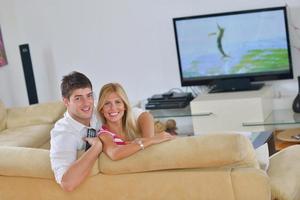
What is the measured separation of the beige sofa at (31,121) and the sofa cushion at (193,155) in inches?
96.4

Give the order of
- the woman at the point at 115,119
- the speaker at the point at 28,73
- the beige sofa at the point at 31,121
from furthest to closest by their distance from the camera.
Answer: the speaker at the point at 28,73, the beige sofa at the point at 31,121, the woman at the point at 115,119

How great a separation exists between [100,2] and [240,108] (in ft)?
6.26

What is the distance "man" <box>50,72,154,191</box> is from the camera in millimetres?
2662

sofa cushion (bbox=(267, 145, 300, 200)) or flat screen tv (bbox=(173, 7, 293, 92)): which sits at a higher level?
flat screen tv (bbox=(173, 7, 293, 92))

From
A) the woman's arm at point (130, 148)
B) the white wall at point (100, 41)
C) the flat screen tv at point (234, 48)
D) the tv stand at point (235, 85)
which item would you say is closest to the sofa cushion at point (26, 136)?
the white wall at point (100, 41)

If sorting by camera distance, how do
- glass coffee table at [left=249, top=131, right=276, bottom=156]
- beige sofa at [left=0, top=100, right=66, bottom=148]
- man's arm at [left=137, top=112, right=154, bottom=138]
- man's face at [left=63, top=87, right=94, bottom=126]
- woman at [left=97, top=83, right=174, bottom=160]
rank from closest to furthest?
woman at [left=97, top=83, right=174, bottom=160] < man's face at [left=63, top=87, right=94, bottom=126] < man's arm at [left=137, top=112, right=154, bottom=138] < glass coffee table at [left=249, top=131, right=276, bottom=156] < beige sofa at [left=0, top=100, right=66, bottom=148]

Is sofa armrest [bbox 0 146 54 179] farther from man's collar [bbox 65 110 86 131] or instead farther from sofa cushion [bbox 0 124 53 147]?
sofa cushion [bbox 0 124 53 147]

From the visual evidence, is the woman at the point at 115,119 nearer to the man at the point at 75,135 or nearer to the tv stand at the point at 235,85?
the man at the point at 75,135

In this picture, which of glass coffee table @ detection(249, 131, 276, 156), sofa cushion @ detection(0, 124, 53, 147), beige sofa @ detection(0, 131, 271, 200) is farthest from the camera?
sofa cushion @ detection(0, 124, 53, 147)

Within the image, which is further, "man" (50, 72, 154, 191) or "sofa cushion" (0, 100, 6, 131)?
"sofa cushion" (0, 100, 6, 131)

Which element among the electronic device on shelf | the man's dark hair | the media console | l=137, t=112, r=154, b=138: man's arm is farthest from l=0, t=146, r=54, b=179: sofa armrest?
the electronic device on shelf

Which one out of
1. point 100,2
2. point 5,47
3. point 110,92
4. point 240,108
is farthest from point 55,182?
point 5,47

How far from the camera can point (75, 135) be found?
2.83 meters

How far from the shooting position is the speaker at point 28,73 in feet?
20.4
